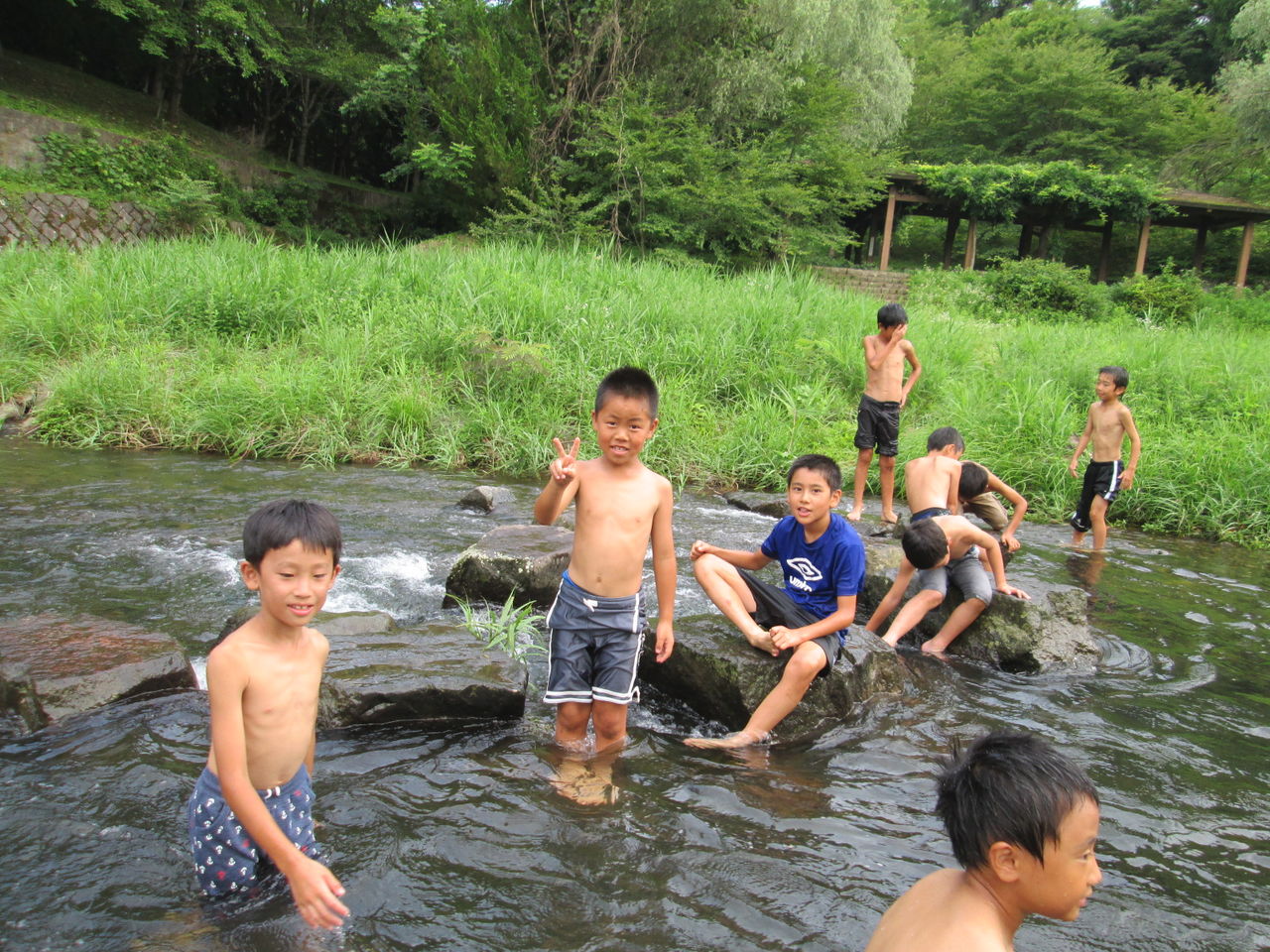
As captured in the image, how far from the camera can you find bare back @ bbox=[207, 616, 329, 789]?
7.43ft

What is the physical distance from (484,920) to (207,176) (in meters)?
22.7

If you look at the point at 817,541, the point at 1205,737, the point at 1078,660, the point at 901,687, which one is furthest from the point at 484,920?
the point at 1078,660

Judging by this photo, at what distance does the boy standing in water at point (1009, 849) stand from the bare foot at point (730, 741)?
5.84 ft

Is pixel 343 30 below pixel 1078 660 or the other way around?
the other way around

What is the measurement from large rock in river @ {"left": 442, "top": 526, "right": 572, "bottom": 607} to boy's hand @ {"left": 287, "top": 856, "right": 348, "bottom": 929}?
3.18 meters

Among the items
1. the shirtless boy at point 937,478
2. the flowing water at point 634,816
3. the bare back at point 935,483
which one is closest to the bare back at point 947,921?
the flowing water at point 634,816

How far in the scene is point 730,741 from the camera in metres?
3.82

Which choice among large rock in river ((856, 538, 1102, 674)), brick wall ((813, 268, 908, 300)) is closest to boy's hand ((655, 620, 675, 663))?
large rock in river ((856, 538, 1102, 674))

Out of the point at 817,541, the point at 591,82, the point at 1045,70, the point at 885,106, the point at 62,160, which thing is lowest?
the point at 817,541

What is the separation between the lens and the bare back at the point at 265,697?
227 centimetres

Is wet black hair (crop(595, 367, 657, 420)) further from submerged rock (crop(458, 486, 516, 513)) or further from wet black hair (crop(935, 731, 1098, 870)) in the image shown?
submerged rock (crop(458, 486, 516, 513))

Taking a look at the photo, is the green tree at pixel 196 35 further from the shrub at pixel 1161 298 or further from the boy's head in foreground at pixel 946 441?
the shrub at pixel 1161 298

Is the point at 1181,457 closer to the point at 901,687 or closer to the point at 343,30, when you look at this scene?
the point at 901,687

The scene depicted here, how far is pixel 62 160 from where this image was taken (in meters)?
18.3
